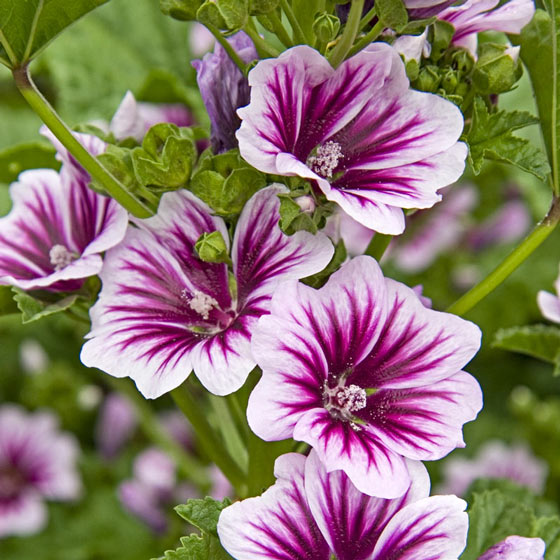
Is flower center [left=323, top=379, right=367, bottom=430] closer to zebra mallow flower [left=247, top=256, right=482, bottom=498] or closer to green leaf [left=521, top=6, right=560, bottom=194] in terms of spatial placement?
zebra mallow flower [left=247, top=256, right=482, bottom=498]

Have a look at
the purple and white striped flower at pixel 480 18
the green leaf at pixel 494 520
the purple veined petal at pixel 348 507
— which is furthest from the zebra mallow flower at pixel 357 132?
the green leaf at pixel 494 520

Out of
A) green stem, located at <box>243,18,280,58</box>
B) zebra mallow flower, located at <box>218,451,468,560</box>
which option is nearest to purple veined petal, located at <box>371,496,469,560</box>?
zebra mallow flower, located at <box>218,451,468,560</box>

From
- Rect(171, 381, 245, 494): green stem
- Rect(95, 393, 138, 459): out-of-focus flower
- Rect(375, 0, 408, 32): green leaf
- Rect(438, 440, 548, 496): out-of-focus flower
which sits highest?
Rect(375, 0, 408, 32): green leaf

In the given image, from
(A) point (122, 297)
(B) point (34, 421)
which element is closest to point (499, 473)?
(B) point (34, 421)

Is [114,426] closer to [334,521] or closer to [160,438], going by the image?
[160,438]

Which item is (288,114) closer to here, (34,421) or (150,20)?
(150,20)

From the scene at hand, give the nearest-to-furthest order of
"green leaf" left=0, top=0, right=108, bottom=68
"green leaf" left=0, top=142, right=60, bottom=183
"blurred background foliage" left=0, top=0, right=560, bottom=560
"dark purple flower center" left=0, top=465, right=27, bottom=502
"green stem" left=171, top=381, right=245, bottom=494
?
→ "green leaf" left=0, top=0, right=108, bottom=68 < "green stem" left=171, top=381, right=245, bottom=494 < "green leaf" left=0, top=142, right=60, bottom=183 < "blurred background foliage" left=0, top=0, right=560, bottom=560 < "dark purple flower center" left=0, top=465, right=27, bottom=502

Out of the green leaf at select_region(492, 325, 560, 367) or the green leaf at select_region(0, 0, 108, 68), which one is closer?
the green leaf at select_region(0, 0, 108, 68)
